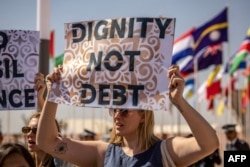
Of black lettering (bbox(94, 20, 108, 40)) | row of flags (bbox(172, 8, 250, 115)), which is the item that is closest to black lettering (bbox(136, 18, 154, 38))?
black lettering (bbox(94, 20, 108, 40))

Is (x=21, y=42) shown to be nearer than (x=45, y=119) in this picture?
No

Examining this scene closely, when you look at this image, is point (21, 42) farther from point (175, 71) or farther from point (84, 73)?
point (175, 71)

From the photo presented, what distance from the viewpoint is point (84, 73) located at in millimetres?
3496

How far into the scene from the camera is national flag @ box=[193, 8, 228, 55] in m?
17.7

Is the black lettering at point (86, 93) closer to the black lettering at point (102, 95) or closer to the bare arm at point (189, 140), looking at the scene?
the black lettering at point (102, 95)

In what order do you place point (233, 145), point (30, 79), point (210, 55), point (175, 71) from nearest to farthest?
point (175, 71) < point (30, 79) < point (233, 145) < point (210, 55)

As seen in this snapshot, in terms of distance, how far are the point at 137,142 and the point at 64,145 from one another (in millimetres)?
456

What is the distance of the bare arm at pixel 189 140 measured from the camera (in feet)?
9.59

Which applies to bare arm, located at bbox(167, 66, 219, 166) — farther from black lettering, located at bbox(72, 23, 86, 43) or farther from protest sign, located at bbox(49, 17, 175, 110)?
black lettering, located at bbox(72, 23, 86, 43)

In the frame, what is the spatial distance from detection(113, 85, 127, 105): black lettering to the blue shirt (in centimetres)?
26

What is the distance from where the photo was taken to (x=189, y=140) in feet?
9.87

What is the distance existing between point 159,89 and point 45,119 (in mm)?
715

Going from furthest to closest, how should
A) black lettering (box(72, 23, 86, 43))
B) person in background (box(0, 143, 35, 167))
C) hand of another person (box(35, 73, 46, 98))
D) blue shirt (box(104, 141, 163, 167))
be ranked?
hand of another person (box(35, 73, 46, 98)), black lettering (box(72, 23, 86, 43)), person in background (box(0, 143, 35, 167)), blue shirt (box(104, 141, 163, 167))

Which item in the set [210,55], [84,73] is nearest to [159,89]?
[84,73]
